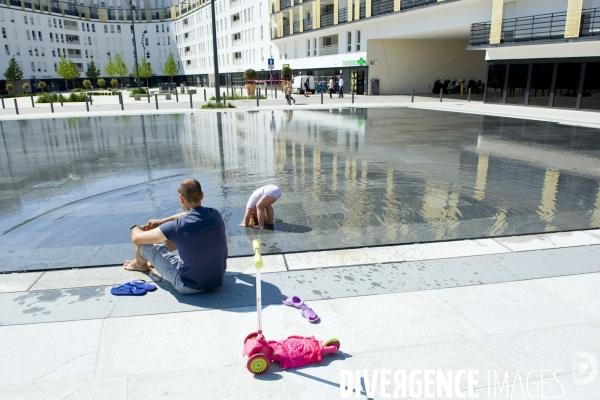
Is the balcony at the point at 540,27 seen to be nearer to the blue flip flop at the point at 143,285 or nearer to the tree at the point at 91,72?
the blue flip flop at the point at 143,285

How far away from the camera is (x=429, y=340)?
3666 millimetres

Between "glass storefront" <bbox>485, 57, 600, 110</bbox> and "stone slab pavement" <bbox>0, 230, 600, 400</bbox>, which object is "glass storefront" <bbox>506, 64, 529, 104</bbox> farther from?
"stone slab pavement" <bbox>0, 230, 600, 400</bbox>

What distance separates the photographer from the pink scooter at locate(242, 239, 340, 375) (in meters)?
3.25

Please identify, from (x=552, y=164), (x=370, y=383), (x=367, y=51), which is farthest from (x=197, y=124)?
(x=367, y=51)

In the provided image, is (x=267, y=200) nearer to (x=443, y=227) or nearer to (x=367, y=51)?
(x=443, y=227)

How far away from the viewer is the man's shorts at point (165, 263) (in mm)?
4375

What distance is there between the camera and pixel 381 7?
126 feet

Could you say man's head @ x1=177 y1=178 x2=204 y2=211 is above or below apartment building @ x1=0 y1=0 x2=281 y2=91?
below

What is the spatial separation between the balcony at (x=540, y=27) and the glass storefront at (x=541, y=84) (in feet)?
5.41

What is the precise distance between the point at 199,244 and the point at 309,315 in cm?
115

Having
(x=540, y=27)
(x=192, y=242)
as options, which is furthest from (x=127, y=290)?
(x=540, y=27)

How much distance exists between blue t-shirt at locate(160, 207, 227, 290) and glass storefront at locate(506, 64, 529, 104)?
1092 inches

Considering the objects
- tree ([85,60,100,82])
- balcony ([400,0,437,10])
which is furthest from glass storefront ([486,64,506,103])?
tree ([85,60,100,82])

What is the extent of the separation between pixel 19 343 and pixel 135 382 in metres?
1.17
